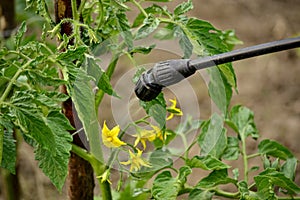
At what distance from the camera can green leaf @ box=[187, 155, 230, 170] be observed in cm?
89

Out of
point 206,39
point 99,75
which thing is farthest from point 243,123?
point 99,75

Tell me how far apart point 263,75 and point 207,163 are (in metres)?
1.55

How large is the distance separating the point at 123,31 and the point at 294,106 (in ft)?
4.93

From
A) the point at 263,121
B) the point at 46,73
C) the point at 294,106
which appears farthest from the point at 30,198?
the point at 46,73

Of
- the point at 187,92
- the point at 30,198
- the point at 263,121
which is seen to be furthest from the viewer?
the point at 263,121

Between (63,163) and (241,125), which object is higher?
(63,163)

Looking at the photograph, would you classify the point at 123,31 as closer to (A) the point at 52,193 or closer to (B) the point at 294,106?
(A) the point at 52,193

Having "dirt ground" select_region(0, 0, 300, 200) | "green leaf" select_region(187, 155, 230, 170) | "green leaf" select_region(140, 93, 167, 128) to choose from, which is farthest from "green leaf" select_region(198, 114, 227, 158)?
"dirt ground" select_region(0, 0, 300, 200)

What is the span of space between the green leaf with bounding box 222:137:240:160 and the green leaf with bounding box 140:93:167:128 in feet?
0.89

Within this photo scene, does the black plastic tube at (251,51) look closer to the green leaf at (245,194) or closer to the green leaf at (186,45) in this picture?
the green leaf at (186,45)

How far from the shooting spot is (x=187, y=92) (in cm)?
113

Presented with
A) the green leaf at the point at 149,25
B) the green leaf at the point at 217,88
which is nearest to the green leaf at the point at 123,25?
the green leaf at the point at 149,25

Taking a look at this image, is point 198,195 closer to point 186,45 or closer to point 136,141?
point 136,141

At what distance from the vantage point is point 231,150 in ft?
3.56
